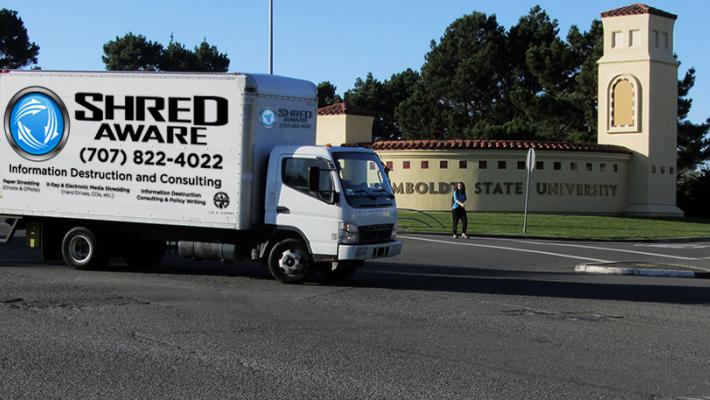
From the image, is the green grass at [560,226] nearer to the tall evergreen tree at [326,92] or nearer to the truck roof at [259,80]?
the truck roof at [259,80]

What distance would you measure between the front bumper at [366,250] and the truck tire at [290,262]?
2.33ft

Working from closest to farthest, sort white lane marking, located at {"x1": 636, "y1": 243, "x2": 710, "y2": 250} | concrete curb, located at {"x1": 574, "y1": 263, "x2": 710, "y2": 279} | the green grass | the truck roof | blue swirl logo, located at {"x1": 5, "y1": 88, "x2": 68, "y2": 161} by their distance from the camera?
1. the truck roof
2. blue swirl logo, located at {"x1": 5, "y1": 88, "x2": 68, "y2": 161}
3. concrete curb, located at {"x1": 574, "y1": 263, "x2": 710, "y2": 279}
4. white lane marking, located at {"x1": 636, "y1": 243, "x2": 710, "y2": 250}
5. the green grass

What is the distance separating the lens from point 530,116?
64.6 meters

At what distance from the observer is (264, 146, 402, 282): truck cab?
14430 mm

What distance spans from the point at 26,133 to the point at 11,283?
341 cm

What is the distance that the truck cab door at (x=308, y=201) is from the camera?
1445 cm

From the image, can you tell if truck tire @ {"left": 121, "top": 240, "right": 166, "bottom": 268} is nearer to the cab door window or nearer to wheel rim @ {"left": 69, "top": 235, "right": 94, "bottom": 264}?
wheel rim @ {"left": 69, "top": 235, "right": 94, "bottom": 264}

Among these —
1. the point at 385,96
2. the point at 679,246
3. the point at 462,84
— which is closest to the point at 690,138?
the point at 462,84

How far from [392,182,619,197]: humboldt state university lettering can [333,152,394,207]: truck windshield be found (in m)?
23.1

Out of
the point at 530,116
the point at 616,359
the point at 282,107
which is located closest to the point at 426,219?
the point at 282,107

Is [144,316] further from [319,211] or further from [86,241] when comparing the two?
[86,241]

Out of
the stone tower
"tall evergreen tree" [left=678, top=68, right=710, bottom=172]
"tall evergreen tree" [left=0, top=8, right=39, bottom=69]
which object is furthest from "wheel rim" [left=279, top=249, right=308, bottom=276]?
"tall evergreen tree" [left=0, top=8, right=39, bottom=69]

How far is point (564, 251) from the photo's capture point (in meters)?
24.2

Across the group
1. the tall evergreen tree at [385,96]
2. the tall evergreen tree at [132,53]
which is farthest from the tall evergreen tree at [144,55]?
the tall evergreen tree at [385,96]
